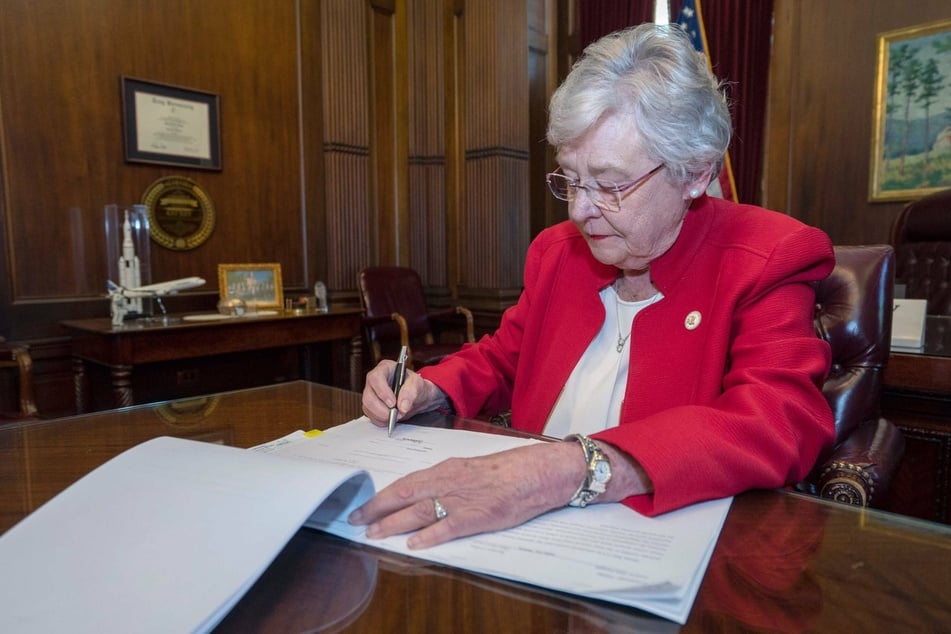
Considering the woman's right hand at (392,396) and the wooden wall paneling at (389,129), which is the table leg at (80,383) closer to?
the wooden wall paneling at (389,129)

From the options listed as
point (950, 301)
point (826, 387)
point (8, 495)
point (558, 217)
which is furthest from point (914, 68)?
point (8, 495)

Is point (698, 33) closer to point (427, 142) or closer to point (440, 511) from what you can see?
point (427, 142)

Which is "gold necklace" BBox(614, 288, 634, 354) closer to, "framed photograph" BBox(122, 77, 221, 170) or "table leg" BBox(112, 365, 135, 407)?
"table leg" BBox(112, 365, 135, 407)

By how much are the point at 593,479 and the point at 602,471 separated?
0.06 ft

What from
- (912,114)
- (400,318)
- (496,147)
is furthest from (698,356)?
(912,114)

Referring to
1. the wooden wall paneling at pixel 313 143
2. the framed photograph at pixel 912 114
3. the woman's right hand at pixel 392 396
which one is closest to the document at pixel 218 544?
the woman's right hand at pixel 392 396

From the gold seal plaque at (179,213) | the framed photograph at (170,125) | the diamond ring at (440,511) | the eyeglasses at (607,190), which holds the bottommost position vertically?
the diamond ring at (440,511)

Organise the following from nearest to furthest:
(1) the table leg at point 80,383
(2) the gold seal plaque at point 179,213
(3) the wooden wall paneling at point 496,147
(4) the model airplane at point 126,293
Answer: (4) the model airplane at point 126,293 → (1) the table leg at point 80,383 → (2) the gold seal plaque at point 179,213 → (3) the wooden wall paneling at point 496,147

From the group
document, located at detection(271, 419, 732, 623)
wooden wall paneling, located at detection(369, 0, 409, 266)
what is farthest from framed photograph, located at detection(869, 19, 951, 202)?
document, located at detection(271, 419, 732, 623)

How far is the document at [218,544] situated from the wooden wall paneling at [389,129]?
462 cm

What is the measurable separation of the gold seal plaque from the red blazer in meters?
3.09

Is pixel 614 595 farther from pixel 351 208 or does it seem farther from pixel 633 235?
pixel 351 208

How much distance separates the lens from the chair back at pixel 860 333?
1559 millimetres

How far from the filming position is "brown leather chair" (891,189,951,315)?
3.38 metres
